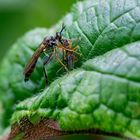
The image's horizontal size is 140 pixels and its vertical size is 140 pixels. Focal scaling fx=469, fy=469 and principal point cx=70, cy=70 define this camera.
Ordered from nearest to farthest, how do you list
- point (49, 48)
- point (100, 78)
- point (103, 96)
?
point (103, 96), point (100, 78), point (49, 48)

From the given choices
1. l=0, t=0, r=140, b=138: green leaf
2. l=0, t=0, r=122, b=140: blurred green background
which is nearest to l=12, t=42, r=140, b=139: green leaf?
l=0, t=0, r=140, b=138: green leaf

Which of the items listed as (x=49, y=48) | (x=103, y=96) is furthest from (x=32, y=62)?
(x=103, y=96)

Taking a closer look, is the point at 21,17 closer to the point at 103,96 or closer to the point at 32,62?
the point at 32,62

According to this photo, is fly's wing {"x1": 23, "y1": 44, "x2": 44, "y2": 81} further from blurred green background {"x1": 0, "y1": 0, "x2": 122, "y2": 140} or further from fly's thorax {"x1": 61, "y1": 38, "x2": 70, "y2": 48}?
blurred green background {"x1": 0, "y1": 0, "x2": 122, "y2": 140}

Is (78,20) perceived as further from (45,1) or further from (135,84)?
(45,1)

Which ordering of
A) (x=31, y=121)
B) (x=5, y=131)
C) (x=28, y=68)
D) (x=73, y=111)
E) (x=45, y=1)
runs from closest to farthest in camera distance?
(x=73, y=111)
(x=31, y=121)
(x=28, y=68)
(x=5, y=131)
(x=45, y=1)

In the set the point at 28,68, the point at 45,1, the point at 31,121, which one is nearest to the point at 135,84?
the point at 31,121
